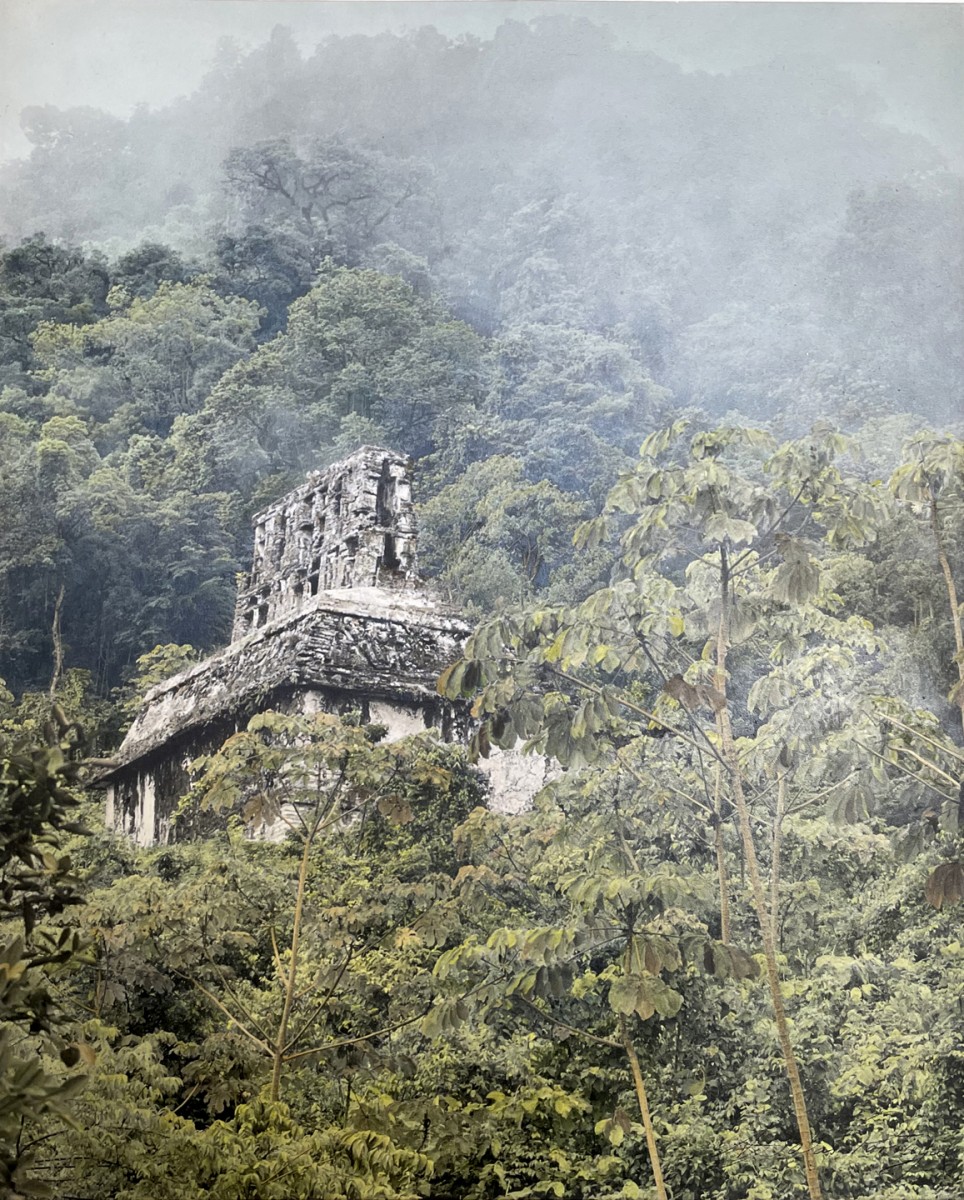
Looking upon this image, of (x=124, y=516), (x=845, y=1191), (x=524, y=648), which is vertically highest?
(x=124, y=516)

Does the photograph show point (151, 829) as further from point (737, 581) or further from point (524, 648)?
point (737, 581)

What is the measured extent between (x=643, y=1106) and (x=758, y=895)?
2.46 ft

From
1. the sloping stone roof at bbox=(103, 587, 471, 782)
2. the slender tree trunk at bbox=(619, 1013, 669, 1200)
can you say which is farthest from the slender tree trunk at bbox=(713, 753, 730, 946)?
the sloping stone roof at bbox=(103, 587, 471, 782)

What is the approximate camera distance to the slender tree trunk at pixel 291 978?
420 centimetres

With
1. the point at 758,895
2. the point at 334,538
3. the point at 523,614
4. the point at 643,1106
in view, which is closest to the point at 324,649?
the point at 334,538

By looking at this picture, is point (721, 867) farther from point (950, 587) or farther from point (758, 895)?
point (950, 587)

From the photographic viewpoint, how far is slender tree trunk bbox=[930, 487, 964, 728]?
15.7 ft

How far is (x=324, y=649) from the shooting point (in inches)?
195

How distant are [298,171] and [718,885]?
3151 mm

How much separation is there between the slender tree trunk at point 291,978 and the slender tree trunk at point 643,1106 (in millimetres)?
1014

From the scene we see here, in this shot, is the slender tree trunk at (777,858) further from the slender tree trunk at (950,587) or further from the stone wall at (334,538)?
the stone wall at (334,538)

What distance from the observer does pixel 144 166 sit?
5.55 meters

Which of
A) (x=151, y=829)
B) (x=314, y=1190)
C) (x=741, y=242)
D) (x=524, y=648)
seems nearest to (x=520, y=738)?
(x=524, y=648)

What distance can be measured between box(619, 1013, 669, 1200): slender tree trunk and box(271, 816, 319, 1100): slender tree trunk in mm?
1014
